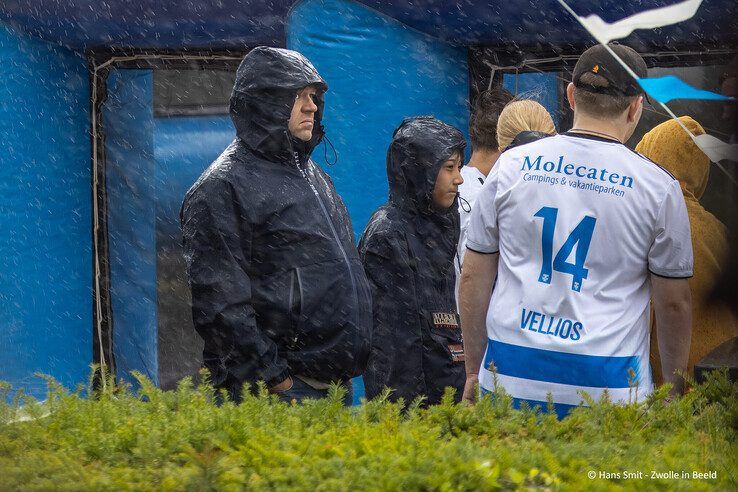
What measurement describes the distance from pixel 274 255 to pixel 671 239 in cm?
141

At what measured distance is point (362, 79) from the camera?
6332 mm

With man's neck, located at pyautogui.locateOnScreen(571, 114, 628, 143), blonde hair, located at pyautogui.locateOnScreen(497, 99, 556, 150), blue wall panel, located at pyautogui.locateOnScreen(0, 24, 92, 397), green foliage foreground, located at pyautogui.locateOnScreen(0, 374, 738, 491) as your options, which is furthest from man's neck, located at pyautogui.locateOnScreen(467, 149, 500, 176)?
blue wall panel, located at pyautogui.locateOnScreen(0, 24, 92, 397)

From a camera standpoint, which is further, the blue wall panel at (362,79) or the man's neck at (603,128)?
the blue wall panel at (362,79)

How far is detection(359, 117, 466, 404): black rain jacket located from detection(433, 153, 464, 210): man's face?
0.03 metres

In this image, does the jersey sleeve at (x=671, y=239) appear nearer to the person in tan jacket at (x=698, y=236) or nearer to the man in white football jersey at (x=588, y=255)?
the man in white football jersey at (x=588, y=255)

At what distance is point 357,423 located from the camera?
2717 mm

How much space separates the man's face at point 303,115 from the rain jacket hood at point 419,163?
0.75m

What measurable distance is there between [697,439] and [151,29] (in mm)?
5043

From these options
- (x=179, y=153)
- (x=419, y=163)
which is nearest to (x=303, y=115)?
(x=419, y=163)

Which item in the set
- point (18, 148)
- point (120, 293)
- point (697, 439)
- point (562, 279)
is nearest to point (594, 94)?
point (562, 279)

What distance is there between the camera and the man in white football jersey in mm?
3217

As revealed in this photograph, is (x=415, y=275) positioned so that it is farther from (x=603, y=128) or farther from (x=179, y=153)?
(x=179, y=153)

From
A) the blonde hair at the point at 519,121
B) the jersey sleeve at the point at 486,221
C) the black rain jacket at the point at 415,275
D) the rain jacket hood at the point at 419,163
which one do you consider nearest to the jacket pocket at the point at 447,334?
the black rain jacket at the point at 415,275

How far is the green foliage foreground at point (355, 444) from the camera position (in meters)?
2.24
